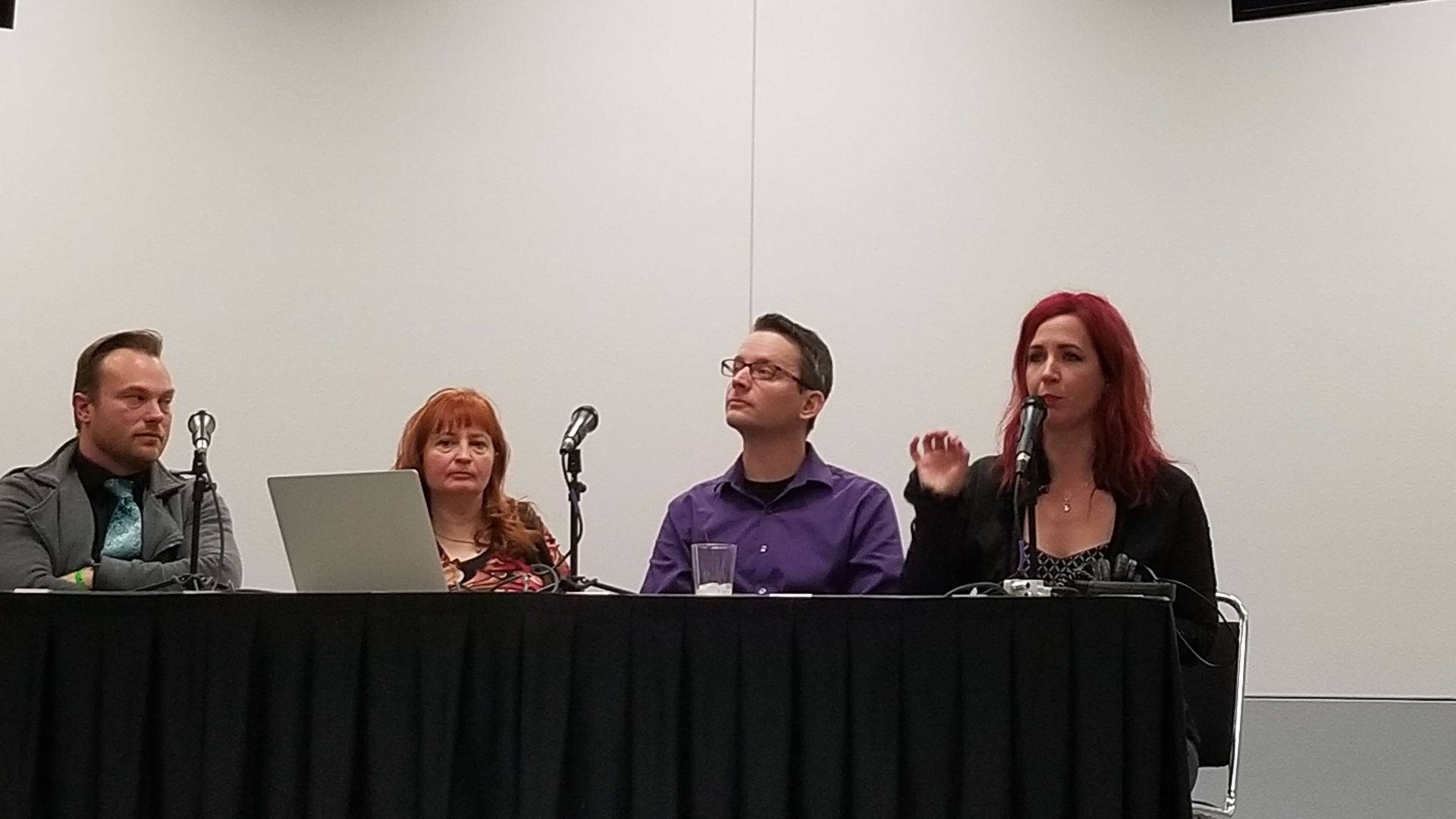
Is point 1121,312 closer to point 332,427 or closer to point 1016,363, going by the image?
point 1016,363

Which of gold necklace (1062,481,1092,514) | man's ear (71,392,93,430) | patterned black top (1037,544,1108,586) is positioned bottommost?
patterned black top (1037,544,1108,586)

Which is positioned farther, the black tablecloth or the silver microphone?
the silver microphone

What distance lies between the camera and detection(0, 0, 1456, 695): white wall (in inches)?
146

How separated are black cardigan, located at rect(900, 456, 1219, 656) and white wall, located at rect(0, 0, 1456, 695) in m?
1.08

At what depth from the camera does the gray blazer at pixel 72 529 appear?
3133 millimetres

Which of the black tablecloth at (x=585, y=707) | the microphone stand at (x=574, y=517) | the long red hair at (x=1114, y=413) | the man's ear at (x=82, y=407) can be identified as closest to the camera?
the black tablecloth at (x=585, y=707)

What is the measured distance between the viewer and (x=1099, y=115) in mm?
3875

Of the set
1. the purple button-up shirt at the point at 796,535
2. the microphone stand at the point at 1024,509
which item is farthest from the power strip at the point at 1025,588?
the purple button-up shirt at the point at 796,535

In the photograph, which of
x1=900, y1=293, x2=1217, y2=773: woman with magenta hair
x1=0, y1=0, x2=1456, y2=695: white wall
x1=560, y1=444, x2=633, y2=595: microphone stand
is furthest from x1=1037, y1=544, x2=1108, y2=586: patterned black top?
x1=0, y1=0, x2=1456, y2=695: white wall

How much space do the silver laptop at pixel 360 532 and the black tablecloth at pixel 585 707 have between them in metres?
0.18

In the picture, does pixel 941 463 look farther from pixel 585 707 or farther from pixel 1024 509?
pixel 585 707

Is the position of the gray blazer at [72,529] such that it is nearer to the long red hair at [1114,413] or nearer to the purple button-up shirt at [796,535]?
the purple button-up shirt at [796,535]

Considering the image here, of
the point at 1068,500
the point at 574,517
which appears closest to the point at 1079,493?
the point at 1068,500

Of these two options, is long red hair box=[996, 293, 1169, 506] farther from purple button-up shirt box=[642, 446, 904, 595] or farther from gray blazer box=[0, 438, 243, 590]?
gray blazer box=[0, 438, 243, 590]
